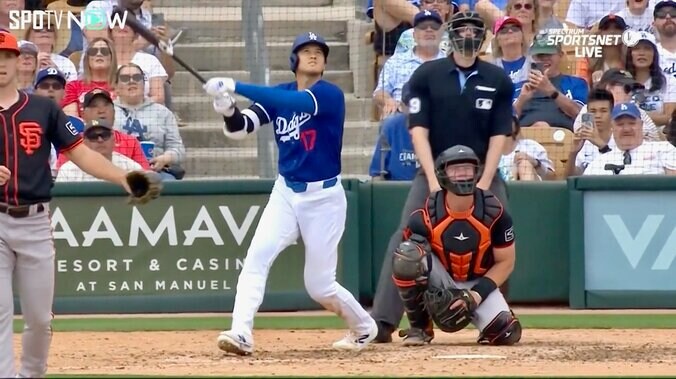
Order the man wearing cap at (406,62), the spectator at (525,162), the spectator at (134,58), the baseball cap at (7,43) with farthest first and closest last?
the spectator at (134,58) → the man wearing cap at (406,62) → the spectator at (525,162) → the baseball cap at (7,43)

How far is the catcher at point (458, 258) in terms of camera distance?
7.69m

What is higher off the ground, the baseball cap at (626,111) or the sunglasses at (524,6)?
the sunglasses at (524,6)

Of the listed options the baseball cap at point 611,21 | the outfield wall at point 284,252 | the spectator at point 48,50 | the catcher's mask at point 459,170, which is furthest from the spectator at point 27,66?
the baseball cap at point 611,21

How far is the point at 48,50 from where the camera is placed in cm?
1076

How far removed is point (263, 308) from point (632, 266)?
275 cm

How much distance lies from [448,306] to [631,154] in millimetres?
3050

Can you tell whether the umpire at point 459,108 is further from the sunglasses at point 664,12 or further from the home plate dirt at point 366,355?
the sunglasses at point 664,12

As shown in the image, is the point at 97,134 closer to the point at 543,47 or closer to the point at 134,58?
the point at 134,58

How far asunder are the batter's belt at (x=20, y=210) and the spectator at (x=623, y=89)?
5.23m

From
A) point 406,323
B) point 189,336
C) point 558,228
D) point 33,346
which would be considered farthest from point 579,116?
point 33,346

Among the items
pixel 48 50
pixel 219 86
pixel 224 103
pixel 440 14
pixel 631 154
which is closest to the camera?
pixel 219 86

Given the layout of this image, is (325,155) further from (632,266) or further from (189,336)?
(632,266)

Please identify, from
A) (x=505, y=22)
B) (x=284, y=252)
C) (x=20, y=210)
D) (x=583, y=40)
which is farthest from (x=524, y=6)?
(x=20, y=210)

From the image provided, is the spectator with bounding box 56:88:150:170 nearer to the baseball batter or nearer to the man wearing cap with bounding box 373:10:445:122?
the man wearing cap with bounding box 373:10:445:122
